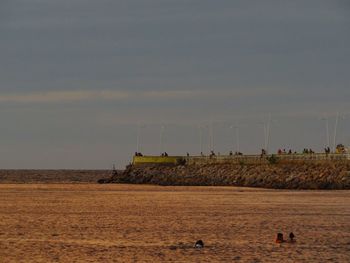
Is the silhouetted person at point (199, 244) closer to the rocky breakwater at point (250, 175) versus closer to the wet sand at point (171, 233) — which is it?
the wet sand at point (171, 233)

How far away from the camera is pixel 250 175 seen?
88.7 m

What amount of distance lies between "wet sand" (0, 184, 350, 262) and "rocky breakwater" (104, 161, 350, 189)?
30.9m

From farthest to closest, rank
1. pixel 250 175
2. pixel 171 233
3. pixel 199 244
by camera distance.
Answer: pixel 250 175, pixel 171 233, pixel 199 244

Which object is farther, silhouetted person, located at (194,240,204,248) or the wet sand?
→ silhouetted person, located at (194,240,204,248)

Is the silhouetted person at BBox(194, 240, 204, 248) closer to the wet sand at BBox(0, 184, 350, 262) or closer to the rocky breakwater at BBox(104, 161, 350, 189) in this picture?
the wet sand at BBox(0, 184, 350, 262)

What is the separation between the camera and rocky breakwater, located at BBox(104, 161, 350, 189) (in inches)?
2953

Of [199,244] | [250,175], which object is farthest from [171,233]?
[250,175]

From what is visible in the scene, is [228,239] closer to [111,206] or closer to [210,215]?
[210,215]

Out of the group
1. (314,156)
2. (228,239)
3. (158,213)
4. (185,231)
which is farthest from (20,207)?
(314,156)

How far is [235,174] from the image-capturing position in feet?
300

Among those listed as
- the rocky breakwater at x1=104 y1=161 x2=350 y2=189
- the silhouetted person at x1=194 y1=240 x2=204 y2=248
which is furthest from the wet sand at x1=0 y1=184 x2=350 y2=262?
the rocky breakwater at x1=104 y1=161 x2=350 y2=189

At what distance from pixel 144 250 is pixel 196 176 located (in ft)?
242

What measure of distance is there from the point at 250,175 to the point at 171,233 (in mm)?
60869

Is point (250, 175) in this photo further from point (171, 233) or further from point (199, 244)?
point (199, 244)
